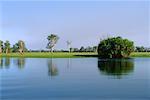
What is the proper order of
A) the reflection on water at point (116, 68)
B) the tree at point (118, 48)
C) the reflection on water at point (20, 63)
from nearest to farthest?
the reflection on water at point (116, 68) < the reflection on water at point (20, 63) < the tree at point (118, 48)

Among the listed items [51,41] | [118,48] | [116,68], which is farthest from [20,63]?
[51,41]

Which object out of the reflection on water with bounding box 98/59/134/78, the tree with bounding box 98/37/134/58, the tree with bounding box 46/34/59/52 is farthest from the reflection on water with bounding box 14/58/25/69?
the tree with bounding box 46/34/59/52

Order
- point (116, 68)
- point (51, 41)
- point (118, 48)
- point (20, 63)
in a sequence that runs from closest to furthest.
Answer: point (116, 68), point (20, 63), point (118, 48), point (51, 41)

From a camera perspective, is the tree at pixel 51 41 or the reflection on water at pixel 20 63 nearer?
the reflection on water at pixel 20 63

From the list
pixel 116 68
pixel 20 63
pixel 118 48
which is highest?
pixel 118 48

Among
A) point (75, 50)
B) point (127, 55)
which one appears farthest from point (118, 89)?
point (75, 50)

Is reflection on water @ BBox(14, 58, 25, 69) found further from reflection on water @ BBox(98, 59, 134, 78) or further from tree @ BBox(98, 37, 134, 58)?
tree @ BBox(98, 37, 134, 58)

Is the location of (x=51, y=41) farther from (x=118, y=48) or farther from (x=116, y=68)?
(x=116, y=68)

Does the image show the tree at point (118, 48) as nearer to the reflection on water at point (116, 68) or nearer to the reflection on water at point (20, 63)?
the reflection on water at point (20, 63)

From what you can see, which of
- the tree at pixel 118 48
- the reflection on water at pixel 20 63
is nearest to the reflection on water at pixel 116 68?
the reflection on water at pixel 20 63

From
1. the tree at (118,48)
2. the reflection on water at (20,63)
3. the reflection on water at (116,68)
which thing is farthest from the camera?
the tree at (118,48)

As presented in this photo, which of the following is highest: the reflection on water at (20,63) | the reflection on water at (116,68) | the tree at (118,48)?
the tree at (118,48)

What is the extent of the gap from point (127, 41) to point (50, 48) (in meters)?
61.3

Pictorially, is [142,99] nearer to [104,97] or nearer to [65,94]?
[104,97]
